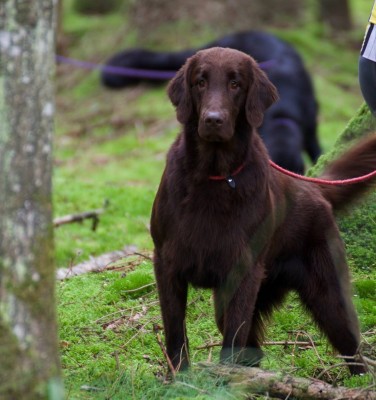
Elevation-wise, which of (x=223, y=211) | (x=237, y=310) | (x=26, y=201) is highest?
(x=26, y=201)

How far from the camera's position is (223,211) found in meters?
3.79

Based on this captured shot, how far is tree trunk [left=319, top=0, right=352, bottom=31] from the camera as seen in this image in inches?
697

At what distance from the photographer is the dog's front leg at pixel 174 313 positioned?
3.85 m

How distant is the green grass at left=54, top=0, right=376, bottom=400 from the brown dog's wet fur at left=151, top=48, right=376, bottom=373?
30cm

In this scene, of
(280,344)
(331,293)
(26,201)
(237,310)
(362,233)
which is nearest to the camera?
(26,201)

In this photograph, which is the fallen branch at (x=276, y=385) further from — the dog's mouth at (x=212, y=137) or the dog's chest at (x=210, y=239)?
the dog's mouth at (x=212, y=137)

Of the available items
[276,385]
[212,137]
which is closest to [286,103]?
[212,137]

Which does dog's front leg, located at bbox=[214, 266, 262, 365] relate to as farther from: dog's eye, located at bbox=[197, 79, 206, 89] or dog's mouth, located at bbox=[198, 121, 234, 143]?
dog's eye, located at bbox=[197, 79, 206, 89]

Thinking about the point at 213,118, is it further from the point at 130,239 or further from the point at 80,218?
the point at 80,218

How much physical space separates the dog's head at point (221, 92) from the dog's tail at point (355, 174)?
2.52 feet

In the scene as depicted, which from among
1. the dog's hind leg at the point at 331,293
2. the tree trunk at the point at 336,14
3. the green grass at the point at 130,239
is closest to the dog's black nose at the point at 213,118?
the dog's hind leg at the point at 331,293

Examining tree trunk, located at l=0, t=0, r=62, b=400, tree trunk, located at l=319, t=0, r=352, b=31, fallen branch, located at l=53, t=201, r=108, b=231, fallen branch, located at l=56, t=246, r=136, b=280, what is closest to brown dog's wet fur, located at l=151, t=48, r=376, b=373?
tree trunk, located at l=0, t=0, r=62, b=400

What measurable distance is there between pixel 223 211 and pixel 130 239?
389cm

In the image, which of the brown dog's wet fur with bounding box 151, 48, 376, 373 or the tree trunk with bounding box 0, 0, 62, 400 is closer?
the tree trunk with bounding box 0, 0, 62, 400
